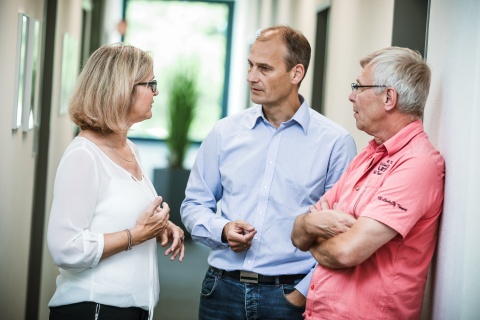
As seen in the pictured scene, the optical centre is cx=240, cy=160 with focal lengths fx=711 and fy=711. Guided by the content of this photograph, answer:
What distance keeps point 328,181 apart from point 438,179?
55cm

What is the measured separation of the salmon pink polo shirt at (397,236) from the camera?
1.94m

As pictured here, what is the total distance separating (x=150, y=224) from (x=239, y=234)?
322 mm

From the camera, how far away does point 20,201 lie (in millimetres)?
3799

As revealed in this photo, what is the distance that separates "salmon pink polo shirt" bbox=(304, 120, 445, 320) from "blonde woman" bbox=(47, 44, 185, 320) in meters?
0.58

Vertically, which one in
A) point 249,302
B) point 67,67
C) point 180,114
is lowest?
point 249,302

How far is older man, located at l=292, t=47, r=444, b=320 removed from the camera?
6.37 ft

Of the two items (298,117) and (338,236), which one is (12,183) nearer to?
(298,117)

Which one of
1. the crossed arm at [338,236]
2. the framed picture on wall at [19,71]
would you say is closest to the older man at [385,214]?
the crossed arm at [338,236]

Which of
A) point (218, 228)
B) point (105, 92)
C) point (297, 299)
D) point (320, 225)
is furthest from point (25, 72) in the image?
point (320, 225)

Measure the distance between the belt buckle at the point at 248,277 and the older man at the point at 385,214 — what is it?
341mm

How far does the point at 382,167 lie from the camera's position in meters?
2.07

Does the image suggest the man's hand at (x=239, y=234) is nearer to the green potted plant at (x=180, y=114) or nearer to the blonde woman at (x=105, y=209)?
the blonde woman at (x=105, y=209)

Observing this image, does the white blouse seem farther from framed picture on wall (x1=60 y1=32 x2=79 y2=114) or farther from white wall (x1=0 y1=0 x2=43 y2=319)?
framed picture on wall (x1=60 y1=32 x2=79 y2=114)

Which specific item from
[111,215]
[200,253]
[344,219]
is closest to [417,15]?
[344,219]
